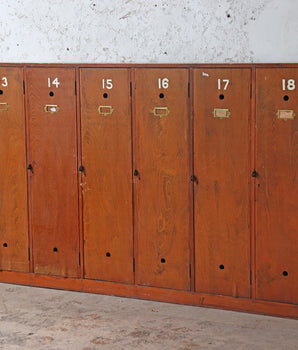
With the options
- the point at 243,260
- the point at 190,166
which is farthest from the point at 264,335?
the point at 190,166

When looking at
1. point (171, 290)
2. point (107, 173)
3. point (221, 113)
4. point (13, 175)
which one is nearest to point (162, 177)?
point (107, 173)

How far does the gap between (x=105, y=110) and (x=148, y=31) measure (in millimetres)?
664

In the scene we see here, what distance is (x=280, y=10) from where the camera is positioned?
455 centimetres

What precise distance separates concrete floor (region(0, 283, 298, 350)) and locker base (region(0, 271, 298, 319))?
0.05 meters

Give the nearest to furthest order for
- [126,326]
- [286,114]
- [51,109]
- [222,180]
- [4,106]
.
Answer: [286,114], [126,326], [222,180], [51,109], [4,106]

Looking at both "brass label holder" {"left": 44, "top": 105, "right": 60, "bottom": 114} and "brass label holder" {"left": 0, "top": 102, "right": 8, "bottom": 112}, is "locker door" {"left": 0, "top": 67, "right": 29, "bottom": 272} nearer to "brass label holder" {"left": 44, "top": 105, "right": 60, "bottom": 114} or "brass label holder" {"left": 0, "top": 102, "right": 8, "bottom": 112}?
"brass label holder" {"left": 0, "top": 102, "right": 8, "bottom": 112}

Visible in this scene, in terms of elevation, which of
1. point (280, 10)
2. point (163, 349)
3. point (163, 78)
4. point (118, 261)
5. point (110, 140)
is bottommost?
point (163, 349)

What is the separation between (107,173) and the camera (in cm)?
518

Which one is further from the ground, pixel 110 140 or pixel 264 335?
pixel 110 140

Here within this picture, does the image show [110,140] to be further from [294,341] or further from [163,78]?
[294,341]

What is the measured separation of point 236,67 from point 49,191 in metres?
1.78

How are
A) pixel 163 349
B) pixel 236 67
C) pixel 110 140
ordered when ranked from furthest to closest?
1. pixel 110 140
2. pixel 236 67
3. pixel 163 349

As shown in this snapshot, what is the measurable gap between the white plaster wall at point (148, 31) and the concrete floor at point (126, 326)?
1.80m

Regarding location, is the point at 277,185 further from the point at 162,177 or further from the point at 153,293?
the point at 153,293
